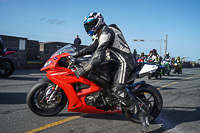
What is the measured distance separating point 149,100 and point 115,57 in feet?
3.60

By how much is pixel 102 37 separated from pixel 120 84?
0.86m

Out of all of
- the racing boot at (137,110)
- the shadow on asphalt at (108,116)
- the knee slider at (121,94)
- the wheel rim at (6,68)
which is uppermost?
the wheel rim at (6,68)

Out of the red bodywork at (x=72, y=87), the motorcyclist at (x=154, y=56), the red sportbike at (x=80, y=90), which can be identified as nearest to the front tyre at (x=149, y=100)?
the red sportbike at (x=80, y=90)

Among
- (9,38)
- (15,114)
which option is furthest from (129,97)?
(9,38)

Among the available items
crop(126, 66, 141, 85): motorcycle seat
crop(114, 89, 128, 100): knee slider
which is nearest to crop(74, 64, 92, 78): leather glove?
crop(114, 89, 128, 100): knee slider

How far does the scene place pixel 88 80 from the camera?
3.51 meters

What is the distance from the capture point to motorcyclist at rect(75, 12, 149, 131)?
127 inches

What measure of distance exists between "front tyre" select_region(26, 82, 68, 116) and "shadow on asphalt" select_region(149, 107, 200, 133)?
72.1 inches

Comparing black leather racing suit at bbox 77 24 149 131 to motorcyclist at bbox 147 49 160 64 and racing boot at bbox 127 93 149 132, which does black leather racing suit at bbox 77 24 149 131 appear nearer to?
racing boot at bbox 127 93 149 132

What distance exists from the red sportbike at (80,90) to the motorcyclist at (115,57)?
17 cm

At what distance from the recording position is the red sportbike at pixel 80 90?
3490 mm

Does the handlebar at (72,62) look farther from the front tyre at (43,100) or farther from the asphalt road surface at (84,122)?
the asphalt road surface at (84,122)

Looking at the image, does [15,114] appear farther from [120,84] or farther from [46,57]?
[46,57]

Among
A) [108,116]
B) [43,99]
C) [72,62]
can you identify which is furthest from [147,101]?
[43,99]
